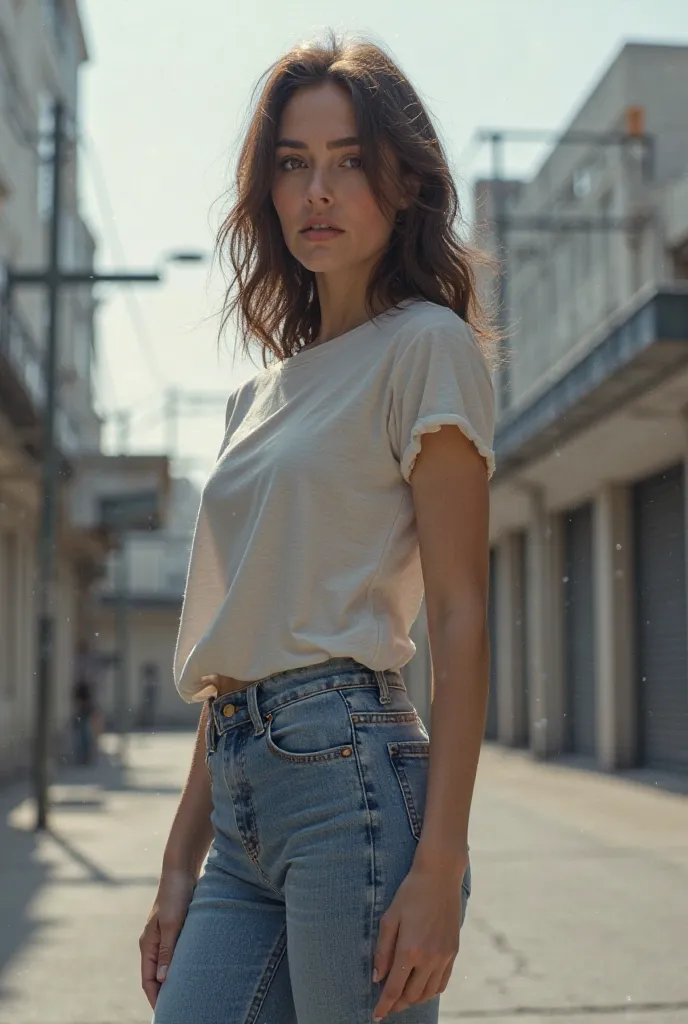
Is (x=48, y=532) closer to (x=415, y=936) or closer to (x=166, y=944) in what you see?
(x=166, y=944)

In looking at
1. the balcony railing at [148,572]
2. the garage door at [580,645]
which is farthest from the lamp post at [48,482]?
the balcony railing at [148,572]

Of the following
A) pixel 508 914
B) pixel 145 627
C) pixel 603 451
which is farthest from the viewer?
pixel 145 627

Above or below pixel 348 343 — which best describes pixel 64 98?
above

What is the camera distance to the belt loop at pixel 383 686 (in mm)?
1604

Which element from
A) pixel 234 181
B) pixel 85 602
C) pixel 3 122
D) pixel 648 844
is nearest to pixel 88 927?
pixel 648 844

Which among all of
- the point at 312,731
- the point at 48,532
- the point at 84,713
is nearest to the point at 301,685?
the point at 312,731

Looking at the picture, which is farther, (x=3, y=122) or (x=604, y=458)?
(x=604, y=458)

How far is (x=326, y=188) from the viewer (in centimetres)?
176

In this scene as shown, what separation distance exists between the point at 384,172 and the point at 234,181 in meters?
0.33

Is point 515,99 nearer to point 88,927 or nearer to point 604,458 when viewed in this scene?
point 88,927

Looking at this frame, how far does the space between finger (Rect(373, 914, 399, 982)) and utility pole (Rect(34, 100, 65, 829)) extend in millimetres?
8764

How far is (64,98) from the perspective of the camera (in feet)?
40.8

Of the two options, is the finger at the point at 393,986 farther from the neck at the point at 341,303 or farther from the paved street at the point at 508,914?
the paved street at the point at 508,914

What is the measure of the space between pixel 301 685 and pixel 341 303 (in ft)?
1.58
